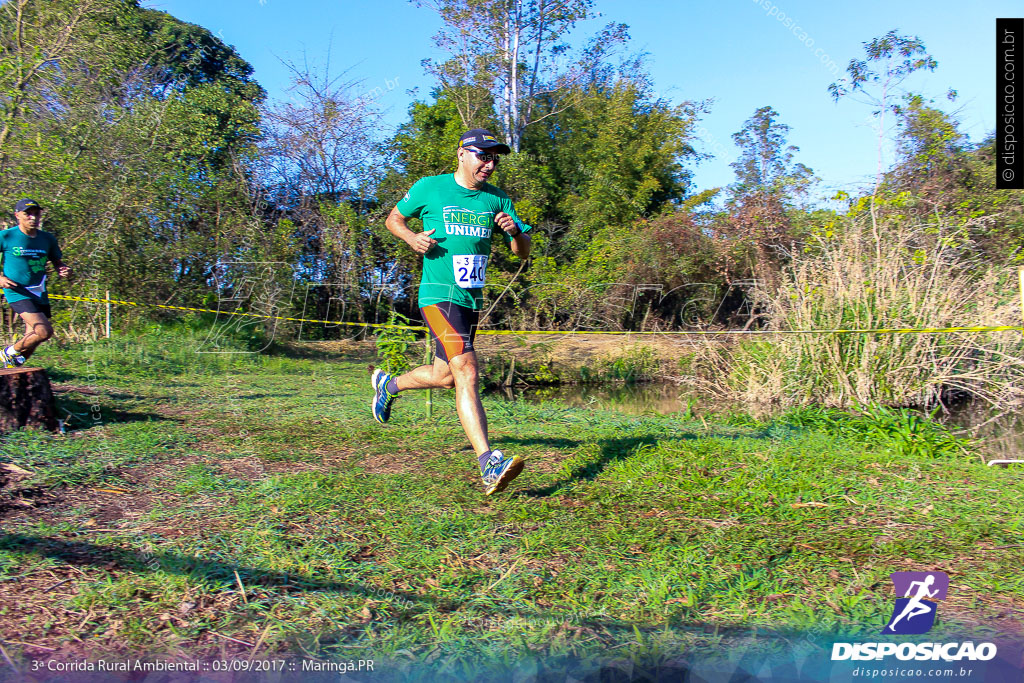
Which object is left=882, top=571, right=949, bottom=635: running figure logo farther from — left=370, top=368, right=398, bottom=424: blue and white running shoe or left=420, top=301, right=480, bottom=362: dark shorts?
left=370, top=368, right=398, bottom=424: blue and white running shoe

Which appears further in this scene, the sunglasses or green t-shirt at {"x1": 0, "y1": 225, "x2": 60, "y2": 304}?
green t-shirt at {"x1": 0, "y1": 225, "x2": 60, "y2": 304}

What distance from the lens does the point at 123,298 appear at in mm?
12289

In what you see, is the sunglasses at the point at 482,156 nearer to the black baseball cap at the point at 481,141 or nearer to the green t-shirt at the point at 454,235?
→ the black baseball cap at the point at 481,141

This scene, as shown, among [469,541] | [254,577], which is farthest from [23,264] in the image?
[469,541]

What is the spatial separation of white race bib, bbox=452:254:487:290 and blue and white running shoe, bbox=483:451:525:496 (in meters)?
1.01

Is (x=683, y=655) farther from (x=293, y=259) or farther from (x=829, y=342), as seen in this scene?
(x=293, y=259)

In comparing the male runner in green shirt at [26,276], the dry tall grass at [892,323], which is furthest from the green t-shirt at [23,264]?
the dry tall grass at [892,323]

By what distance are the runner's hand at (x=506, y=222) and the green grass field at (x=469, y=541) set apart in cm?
148

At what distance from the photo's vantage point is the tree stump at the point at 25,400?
466 centimetres

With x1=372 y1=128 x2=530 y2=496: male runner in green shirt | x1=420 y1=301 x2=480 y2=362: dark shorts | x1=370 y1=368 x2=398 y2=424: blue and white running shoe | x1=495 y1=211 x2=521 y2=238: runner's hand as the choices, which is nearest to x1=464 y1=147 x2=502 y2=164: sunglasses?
x1=372 y1=128 x2=530 y2=496: male runner in green shirt

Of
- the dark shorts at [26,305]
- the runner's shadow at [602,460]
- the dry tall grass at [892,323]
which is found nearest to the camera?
the runner's shadow at [602,460]

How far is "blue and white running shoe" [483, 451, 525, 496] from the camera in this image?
353 cm

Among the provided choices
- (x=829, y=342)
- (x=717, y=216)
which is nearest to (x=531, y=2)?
(x=717, y=216)

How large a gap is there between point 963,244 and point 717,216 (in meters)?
7.12
